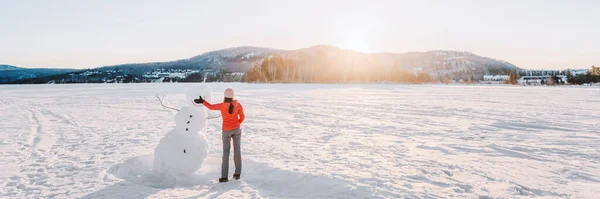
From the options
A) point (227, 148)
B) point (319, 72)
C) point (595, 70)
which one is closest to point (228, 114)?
point (227, 148)

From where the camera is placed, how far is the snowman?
6.22 m

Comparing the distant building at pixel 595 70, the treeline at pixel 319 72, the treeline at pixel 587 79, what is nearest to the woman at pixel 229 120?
the treeline at pixel 319 72

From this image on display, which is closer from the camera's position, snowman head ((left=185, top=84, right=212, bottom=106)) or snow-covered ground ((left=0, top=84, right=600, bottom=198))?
snow-covered ground ((left=0, top=84, right=600, bottom=198))

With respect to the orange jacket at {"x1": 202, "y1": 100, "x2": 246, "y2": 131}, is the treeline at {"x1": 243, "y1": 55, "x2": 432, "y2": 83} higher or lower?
higher

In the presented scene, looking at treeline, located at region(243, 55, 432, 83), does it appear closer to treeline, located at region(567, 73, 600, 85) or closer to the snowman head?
treeline, located at region(567, 73, 600, 85)

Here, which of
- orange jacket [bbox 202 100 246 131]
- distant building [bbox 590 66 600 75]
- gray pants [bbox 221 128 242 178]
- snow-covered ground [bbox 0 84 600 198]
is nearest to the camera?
snow-covered ground [bbox 0 84 600 198]

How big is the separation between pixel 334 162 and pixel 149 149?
457cm

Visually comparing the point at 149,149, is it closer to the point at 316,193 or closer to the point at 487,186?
the point at 316,193

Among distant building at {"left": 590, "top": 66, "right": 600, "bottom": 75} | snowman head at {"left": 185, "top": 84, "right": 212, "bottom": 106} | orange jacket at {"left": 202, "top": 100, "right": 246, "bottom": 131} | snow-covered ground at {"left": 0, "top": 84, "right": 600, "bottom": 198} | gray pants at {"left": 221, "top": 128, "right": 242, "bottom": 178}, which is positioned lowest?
snow-covered ground at {"left": 0, "top": 84, "right": 600, "bottom": 198}

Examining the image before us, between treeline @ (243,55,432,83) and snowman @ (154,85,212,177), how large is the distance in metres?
83.1

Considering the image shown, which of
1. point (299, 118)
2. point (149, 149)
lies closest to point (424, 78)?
point (299, 118)

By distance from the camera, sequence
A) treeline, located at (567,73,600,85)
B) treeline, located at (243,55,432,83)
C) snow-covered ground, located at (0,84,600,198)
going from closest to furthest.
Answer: snow-covered ground, located at (0,84,600,198) → treeline, located at (567,73,600,85) → treeline, located at (243,55,432,83)

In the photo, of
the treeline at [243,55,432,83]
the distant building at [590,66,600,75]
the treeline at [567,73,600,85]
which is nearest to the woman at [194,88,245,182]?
the treeline at [243,55,432,83]

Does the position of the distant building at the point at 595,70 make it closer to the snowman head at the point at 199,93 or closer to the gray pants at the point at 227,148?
the gray pants at the point at 227,148
